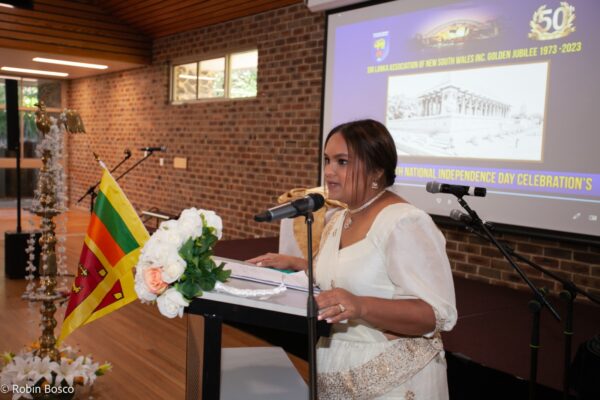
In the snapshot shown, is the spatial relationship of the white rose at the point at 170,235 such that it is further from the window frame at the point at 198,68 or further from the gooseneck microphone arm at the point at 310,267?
the window frame at the point at 198,68

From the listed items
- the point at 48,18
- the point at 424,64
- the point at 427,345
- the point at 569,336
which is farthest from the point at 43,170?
the point at 48,18

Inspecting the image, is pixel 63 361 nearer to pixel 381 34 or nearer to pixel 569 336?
pixel 569 336

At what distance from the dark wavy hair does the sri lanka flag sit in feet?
3.05

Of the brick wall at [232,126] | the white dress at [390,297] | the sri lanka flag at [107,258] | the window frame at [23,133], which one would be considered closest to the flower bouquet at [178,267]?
the white dress at [390,297]

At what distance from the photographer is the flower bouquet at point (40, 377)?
281 centimetres

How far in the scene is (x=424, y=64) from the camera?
439cm

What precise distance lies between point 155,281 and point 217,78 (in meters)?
6.43

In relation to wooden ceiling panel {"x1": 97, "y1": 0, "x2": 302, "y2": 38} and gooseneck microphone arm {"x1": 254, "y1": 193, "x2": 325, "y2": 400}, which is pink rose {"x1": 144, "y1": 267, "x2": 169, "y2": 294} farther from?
wooden ceiling panel {"x1": 97, "y1": 0, "x2": 302, "y2": 38}

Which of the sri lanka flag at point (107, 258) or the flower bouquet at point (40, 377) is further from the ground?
the sri lanka flag at point (107, 258)

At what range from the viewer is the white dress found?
1.45 m

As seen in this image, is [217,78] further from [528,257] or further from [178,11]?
[528,257]

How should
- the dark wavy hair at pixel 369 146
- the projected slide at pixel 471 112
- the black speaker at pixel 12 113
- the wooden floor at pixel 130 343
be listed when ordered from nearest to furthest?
the dark wavy hair at pixel 369 146 < the wooden floor at pixel 130 343 < the projected slide at pixel 471 112 < the black speaker at pixel 12 113

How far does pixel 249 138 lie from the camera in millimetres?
6754

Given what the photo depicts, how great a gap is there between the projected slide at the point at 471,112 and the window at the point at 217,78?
2.66 meters
